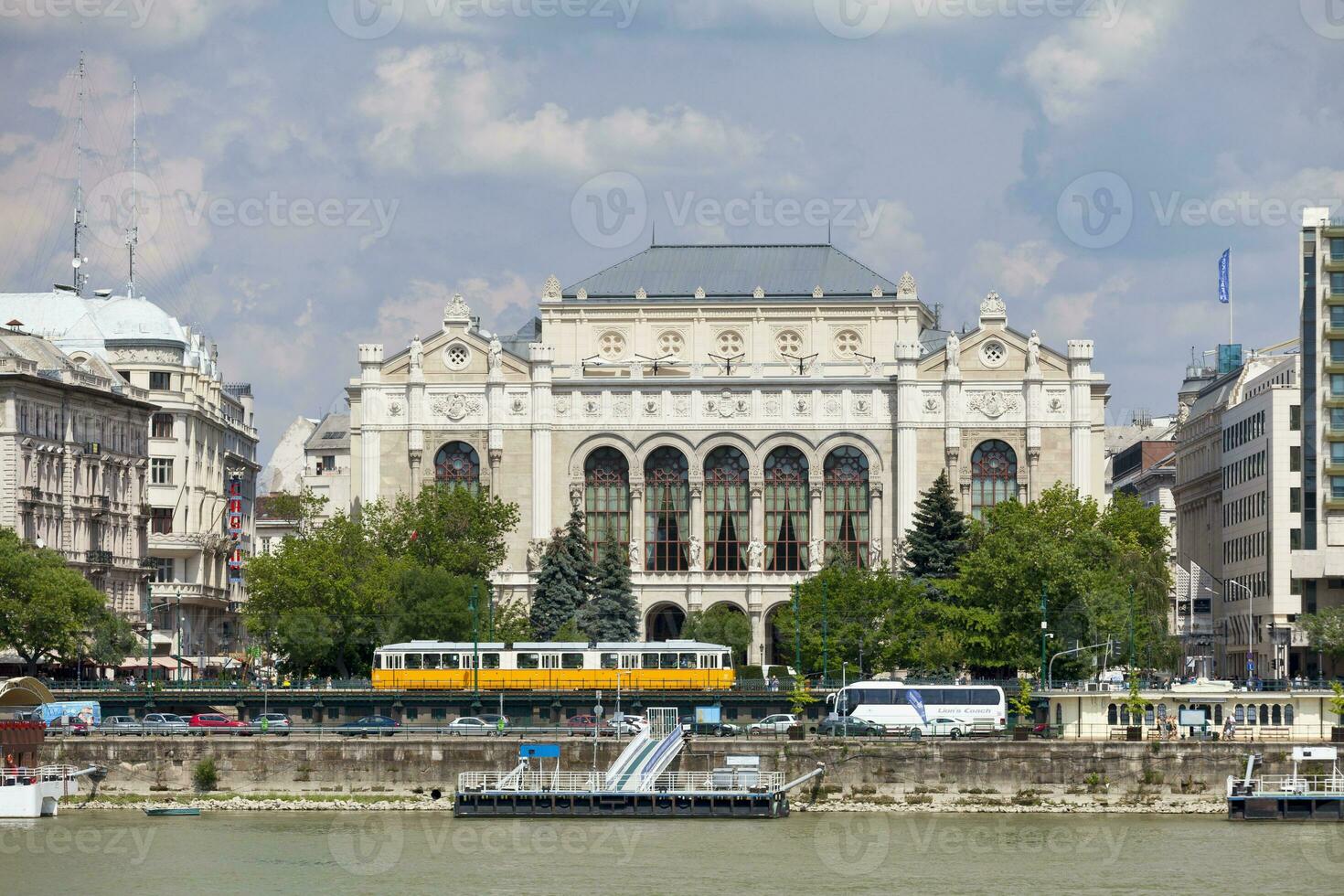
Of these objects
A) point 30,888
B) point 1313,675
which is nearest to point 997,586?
point 1313,675

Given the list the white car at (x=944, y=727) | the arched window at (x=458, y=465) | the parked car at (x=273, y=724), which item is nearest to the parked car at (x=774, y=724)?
the white car at (x=944, y=727)

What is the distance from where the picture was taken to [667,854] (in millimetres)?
81688

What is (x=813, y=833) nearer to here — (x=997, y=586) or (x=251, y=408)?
(x=997, y=586)

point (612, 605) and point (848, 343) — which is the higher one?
point (848, 343)

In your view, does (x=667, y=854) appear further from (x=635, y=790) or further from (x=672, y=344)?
(x=672, y=344)

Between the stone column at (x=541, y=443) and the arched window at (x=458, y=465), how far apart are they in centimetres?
396

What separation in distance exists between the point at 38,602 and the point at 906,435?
6124 cm

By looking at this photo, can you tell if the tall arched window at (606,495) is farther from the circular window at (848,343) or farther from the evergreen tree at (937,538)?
the evergreen tree at (937,538)

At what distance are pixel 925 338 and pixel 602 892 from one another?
364 feet

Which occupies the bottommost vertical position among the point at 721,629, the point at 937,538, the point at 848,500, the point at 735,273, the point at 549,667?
the point at 549,667

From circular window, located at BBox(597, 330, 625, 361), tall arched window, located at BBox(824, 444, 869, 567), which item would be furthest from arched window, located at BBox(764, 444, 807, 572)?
circular window, located at BBox(597, 330, 625, 361)

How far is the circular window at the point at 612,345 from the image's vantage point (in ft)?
584

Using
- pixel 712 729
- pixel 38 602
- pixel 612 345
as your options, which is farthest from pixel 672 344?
pixel 712 729

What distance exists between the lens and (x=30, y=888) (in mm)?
74188
